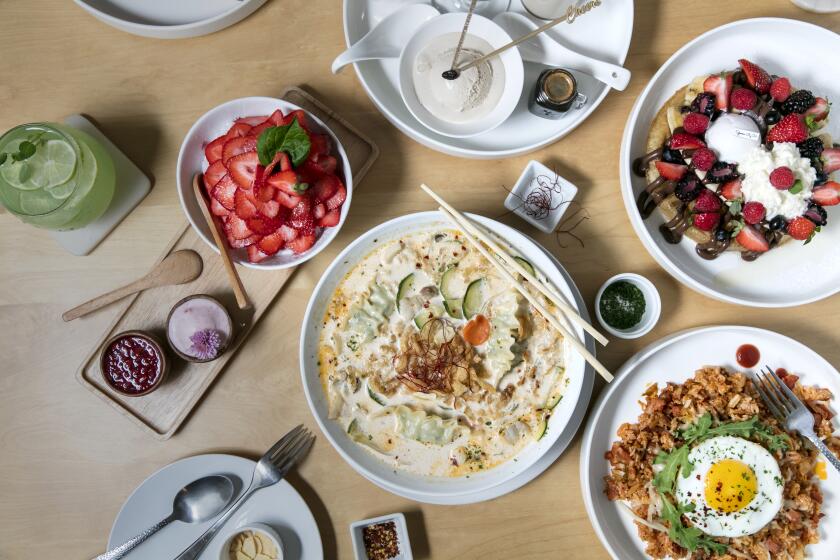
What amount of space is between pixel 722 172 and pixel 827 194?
0.37m

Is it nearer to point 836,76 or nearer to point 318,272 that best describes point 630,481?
point 318,272

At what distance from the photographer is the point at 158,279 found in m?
2.04

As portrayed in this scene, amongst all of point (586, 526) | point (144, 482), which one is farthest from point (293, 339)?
point (586, 526)

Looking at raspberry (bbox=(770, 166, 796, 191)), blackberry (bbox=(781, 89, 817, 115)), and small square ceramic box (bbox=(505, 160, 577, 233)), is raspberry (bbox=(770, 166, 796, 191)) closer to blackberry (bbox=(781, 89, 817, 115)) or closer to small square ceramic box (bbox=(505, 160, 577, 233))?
blackberry (bbox=(781, 89, 817, 115))

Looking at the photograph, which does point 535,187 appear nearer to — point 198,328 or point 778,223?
point 778,223

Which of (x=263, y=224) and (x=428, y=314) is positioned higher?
(x=263, y=224)

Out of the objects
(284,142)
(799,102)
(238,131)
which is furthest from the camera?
(799,102)

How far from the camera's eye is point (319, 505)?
2.14 meters

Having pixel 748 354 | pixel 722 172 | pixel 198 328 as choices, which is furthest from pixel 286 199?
pixel 748 354

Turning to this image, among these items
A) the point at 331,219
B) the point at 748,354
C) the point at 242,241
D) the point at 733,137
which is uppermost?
the point at 733,137

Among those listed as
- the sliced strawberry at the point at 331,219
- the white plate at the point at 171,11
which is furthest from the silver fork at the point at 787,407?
the white plate at the point at 171,11

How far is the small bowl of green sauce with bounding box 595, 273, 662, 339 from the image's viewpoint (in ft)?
6.75

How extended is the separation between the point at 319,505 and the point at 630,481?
116 cm

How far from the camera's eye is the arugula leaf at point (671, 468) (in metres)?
2.03
